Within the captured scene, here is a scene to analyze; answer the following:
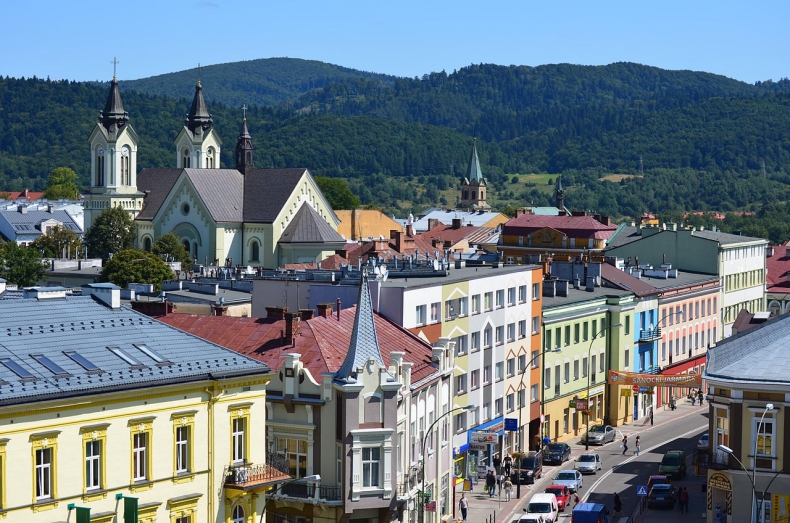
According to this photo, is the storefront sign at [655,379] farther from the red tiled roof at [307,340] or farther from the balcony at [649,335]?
the red tiled roof at [307,340]

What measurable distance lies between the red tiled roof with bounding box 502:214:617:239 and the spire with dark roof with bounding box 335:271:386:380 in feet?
249

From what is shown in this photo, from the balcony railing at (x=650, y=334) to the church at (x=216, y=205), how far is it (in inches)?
2028

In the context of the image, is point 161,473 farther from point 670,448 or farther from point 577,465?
point 670,448

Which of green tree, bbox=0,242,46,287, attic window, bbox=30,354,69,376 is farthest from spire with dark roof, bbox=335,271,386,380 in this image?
green tree, bbox=0,242,46,287

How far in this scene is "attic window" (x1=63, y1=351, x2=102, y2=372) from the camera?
117 ft

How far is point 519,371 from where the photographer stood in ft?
232

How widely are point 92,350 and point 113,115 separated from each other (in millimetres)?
118470

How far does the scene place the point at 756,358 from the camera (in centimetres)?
4822

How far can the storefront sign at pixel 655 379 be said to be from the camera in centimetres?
7356

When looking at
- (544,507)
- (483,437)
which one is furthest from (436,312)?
(544,507)

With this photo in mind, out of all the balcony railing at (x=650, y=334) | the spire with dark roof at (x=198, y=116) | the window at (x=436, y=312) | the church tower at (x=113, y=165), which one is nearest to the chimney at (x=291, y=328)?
the window at (x=436, y=312)

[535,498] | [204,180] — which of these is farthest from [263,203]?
[535,498]

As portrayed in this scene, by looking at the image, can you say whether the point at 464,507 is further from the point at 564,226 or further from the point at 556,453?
the point at 564,226

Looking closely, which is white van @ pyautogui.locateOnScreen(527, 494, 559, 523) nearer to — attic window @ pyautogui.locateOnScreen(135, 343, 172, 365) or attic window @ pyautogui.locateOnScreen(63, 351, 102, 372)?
attic window @ pyautogui.locateOnScreen(135, 343, 172, 365)
